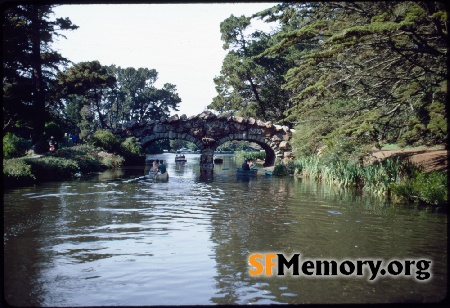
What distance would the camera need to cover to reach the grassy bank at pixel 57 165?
58.8 feet

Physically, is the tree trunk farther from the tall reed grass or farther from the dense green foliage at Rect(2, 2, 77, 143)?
the tall reed grass

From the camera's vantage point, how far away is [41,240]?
29.2 ft

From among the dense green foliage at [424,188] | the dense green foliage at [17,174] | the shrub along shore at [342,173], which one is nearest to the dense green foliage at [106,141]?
the shrub along shore at [342,173]

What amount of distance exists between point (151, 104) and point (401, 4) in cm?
6651

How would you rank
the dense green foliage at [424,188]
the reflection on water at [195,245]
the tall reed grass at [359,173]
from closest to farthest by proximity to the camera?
1. the reflection on water at [195,245]
2. the dense green foliage at [424,188]
3. the tall reed grass at [359,173]

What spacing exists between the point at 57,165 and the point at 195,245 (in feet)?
51.2

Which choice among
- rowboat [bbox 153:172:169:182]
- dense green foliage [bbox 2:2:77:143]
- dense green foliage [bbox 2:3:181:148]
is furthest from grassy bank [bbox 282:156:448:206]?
dense green foliage [bbox 2:2:77:143]

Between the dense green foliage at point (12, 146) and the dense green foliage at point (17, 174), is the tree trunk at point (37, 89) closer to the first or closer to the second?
the dense green foliage at point (12, 146)

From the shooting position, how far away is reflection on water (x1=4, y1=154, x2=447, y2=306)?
5980mm

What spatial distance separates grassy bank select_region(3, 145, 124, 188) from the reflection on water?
68.8 inches

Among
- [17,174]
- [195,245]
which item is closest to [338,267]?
[195,245]

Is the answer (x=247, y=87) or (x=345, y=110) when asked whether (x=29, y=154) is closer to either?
(x=345, y=110)

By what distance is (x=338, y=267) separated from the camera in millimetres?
7250

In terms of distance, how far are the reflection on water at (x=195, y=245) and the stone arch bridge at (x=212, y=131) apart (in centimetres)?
1689
